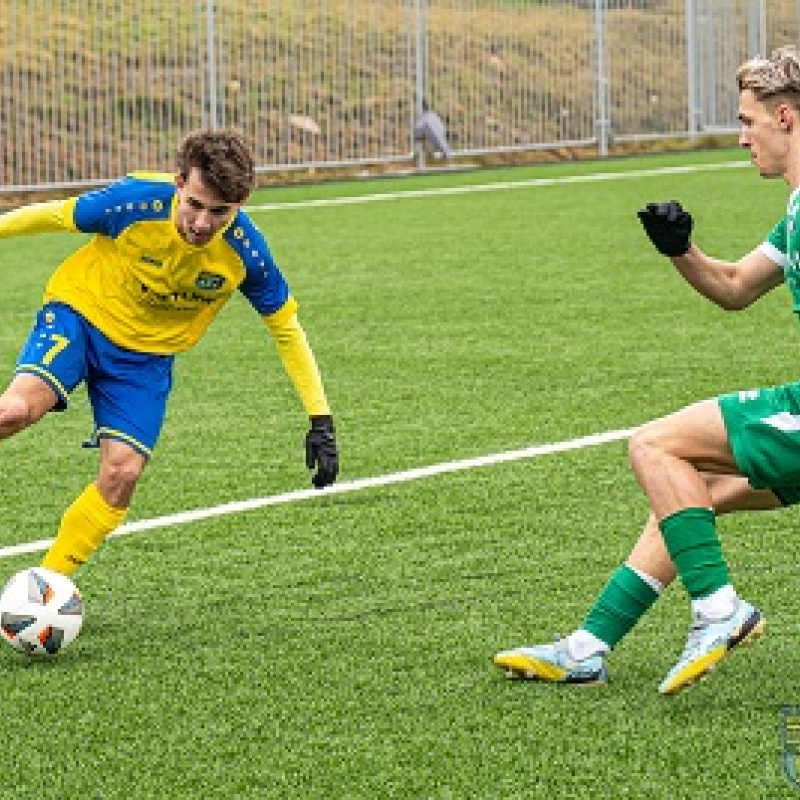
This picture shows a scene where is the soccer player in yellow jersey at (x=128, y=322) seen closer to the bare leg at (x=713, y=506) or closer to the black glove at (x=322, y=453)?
the black glove at (x=322, y=453)

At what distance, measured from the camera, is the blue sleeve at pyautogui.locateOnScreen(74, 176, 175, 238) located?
24.0 feet

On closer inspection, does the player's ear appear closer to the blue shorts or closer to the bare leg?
the bare leg

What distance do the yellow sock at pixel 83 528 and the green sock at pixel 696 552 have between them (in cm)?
201

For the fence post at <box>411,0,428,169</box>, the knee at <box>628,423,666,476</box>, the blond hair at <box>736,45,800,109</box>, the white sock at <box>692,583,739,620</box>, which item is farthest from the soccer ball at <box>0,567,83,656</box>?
the fence post at <box>411,0,428,169</box>

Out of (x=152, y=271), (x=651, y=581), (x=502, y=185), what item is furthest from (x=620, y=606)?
(x=502, y=185)

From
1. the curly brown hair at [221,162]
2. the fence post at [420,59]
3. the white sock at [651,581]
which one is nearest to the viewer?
the white sock at [651,581]

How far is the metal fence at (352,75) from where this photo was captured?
808 inches

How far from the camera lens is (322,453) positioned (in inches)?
288

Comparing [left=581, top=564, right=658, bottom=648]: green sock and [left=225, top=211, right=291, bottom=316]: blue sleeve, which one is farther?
[left=225, top=211, right=291, bottom=316]: blue sleeve

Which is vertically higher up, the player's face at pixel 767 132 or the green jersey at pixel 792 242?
the player's face at pixel 767 132

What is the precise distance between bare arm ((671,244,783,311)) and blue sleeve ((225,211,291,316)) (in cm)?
154

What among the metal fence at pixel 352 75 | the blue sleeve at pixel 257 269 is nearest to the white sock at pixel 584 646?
the blue sleeve at pixel 257 269

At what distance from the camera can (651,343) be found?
1233 cm

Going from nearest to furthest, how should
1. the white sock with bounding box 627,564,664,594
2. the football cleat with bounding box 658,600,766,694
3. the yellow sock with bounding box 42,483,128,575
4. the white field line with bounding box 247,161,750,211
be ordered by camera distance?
the football cleat with bounding box 658,600,766,694 < the white sock with bounding box 627,564,664,594 < the yellow sock with bounding box 42,483,128,575 < the white field line with bounding box 247,161,750,211
